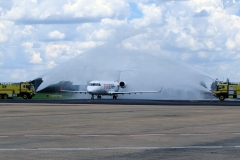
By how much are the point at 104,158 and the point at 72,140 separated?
5.42m

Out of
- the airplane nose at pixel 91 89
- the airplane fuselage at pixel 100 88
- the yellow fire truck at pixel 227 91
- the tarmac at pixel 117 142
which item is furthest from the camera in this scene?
the airplane fuselage at pixel 100 88

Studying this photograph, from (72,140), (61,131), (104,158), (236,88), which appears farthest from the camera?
(236,88)

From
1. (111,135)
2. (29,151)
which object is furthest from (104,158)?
(111,135)

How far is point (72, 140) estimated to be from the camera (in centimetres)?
2091

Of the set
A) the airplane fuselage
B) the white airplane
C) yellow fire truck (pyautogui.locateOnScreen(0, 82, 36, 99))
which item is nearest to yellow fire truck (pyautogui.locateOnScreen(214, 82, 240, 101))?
the white airplane

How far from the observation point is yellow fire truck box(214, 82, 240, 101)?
101 m

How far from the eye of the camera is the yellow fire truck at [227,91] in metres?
101

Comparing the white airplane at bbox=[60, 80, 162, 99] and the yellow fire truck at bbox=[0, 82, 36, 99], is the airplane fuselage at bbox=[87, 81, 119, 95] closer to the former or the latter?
the white airplane at bbox=[60, 80, 162, 99]

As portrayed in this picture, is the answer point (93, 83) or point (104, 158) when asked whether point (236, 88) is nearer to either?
point (93, 83)

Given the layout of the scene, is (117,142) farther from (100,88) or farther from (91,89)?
(100,88)

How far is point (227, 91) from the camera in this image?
102 metres

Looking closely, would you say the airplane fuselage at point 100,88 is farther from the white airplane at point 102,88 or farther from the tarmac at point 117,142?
the tarmac at point 117,142

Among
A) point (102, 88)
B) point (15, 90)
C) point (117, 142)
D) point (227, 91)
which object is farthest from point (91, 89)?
point (117, 142)

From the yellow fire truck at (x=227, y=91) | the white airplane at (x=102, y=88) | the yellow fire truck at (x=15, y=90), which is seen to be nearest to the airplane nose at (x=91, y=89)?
the white airplane at (x=102, y=88)
